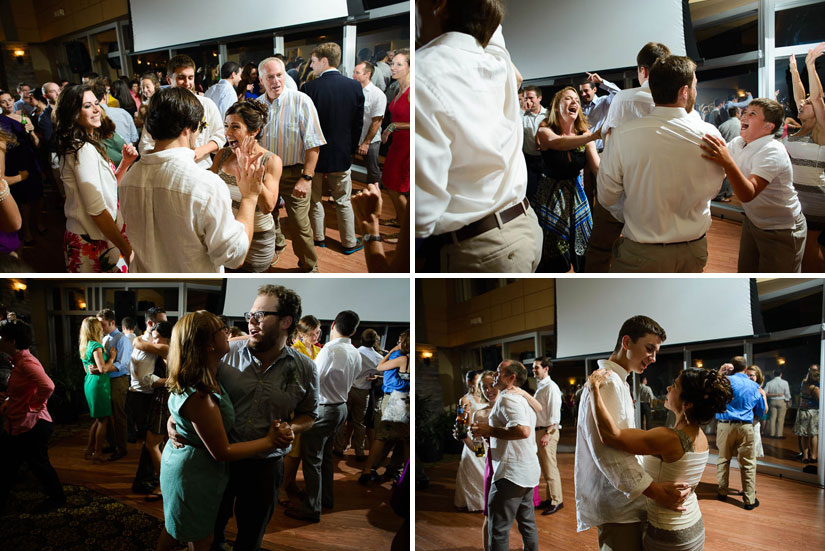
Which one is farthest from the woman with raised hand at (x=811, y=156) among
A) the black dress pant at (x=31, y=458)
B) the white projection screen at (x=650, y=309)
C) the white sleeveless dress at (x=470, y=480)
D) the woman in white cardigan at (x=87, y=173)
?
the black dress pant at (x=31, y=458)

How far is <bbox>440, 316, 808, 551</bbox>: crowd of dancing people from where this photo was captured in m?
2.33

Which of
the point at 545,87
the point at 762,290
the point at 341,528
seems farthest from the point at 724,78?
the point at 341,528

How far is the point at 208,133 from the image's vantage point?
87.3 inches

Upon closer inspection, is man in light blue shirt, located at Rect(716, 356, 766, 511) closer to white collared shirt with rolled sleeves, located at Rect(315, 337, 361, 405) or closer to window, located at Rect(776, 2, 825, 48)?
window, located at Rect(776, 2, 825, 48)

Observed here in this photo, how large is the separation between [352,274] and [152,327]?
0.75 meters

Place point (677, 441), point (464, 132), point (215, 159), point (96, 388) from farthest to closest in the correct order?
point (96, 388)
point (677, 441)
point (215, 159)
point (464, 132)

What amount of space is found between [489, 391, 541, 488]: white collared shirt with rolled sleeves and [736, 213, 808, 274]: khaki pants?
97cm

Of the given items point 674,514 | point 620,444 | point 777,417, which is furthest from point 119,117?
point 777,417

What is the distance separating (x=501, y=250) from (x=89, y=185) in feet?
4.86

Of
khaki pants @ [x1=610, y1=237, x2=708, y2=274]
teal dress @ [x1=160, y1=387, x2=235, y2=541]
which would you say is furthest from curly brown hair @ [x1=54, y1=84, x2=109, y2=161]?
khaki pants @ [x1=610, y1=237, x2=708, y2=274]

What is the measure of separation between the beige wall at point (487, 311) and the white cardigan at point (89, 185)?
1176mm

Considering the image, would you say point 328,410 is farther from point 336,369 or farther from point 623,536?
point 623,536

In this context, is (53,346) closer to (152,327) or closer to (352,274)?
(152,327)

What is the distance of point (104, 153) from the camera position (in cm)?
230
